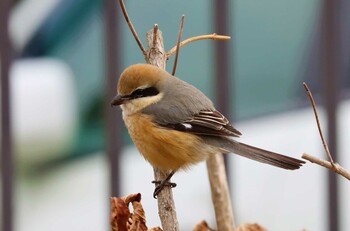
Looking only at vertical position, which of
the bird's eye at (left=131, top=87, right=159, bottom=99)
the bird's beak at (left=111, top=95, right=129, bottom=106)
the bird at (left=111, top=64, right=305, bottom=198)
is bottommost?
the bird at (left=111, top=64, right=305, bottom=198)

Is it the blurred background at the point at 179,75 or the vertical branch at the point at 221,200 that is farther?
the blurred background at the point at 179,75

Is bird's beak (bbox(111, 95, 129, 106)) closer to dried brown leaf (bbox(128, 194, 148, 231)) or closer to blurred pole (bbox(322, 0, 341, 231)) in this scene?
dried brown leaf (bbox(128, 194, 148, 231))

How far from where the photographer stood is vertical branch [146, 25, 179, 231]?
6.76 feet

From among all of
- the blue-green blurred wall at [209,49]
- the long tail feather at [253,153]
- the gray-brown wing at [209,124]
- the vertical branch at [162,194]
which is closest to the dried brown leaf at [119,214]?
the vertical branch at [162,194]

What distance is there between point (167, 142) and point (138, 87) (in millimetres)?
236

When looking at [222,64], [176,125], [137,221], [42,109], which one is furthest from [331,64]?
[137,221]

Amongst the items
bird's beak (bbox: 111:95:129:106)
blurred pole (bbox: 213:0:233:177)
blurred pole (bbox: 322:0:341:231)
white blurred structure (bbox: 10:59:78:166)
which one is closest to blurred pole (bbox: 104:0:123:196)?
white blurred structure (bbox: 10:59:78:166)

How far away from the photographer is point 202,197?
15.7 ft

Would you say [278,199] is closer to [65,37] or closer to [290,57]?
[290,57]

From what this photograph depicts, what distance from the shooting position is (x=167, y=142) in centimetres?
293

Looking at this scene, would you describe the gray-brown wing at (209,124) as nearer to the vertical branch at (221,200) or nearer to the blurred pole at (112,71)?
the vertical branch at (221,200)

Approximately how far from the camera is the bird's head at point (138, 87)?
2697mm

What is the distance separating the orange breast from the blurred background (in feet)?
5.29

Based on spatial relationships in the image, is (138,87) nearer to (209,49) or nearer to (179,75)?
(179,75)
